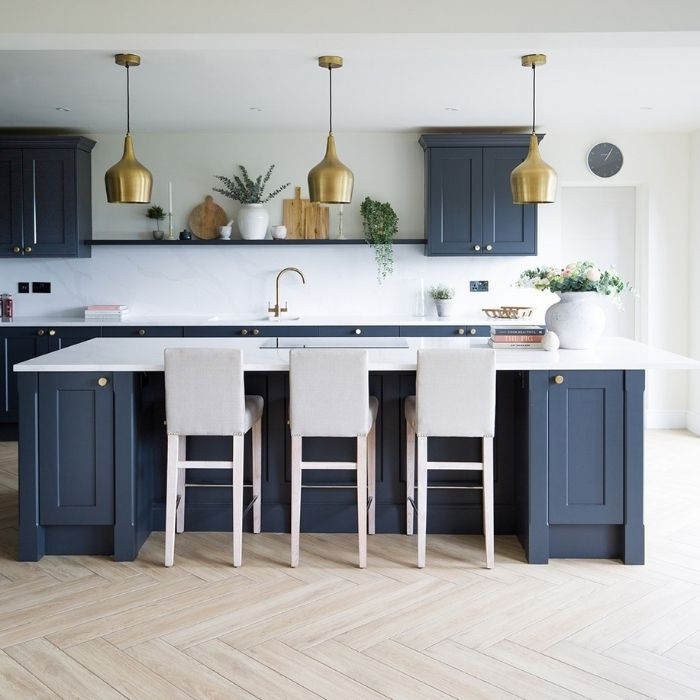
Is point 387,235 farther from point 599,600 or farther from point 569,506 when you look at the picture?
point 599,600

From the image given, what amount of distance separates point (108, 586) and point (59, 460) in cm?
63

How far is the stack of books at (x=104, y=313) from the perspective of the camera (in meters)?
6.42

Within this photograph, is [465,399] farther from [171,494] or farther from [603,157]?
[603,157]

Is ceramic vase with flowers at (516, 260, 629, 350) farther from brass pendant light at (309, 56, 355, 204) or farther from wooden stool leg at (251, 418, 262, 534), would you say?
wooden stool leg at (251, 418, 262, 534)

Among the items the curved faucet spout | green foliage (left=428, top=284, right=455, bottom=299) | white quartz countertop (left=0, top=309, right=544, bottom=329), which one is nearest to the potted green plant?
the curved faucet spout

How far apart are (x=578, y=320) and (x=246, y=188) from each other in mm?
3349

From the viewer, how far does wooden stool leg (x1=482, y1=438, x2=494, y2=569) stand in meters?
3.62

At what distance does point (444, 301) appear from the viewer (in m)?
6.58

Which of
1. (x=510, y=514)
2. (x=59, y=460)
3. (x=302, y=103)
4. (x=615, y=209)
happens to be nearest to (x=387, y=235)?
(x=302, y=103)

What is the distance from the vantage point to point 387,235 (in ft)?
21.4

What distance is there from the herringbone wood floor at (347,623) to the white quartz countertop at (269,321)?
244 centimetres

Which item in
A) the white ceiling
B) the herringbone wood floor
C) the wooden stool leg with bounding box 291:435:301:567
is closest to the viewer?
the herringbone wood floor

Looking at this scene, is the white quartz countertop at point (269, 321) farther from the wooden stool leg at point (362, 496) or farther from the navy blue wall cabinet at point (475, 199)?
the wooden stool leg at point (362, 496)

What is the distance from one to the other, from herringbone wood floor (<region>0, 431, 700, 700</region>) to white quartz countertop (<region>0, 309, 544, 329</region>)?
2444 millimetres
